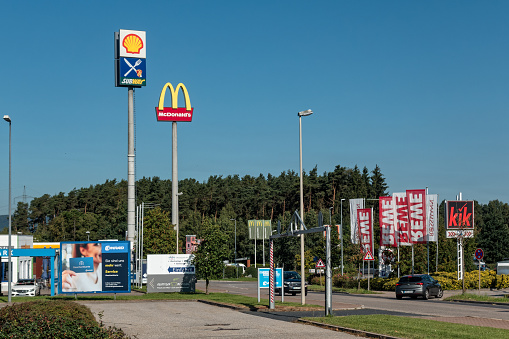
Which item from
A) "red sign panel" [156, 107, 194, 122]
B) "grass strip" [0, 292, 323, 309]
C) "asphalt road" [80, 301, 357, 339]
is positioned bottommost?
"grass strip" [0, 292, 323, 309]

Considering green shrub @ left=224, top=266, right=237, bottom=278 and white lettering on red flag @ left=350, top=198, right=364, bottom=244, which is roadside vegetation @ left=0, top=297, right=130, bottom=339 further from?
green shrub @ left=224, top=266, right=237, bottom=278

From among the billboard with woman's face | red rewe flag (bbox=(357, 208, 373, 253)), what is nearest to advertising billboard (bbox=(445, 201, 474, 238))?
red rewe flag (bbox=(357, 208, 373, 253))

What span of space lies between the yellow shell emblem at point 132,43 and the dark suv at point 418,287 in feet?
150

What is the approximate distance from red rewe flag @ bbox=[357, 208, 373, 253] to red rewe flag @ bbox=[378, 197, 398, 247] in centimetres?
194

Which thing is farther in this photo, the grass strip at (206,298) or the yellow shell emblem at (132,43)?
the yellow shell emblem at (132,43)

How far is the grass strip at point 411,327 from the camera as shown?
642 inches

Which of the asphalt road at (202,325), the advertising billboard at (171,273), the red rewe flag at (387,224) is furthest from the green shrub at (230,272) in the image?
the asphalt road at (202,325)

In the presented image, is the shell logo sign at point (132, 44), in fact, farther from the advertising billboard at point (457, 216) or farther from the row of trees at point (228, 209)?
the advertising billboard at point (457, 216)

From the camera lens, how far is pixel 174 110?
333 feet

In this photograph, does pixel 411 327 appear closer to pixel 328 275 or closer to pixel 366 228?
pixel 328 275

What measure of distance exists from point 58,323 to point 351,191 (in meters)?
106

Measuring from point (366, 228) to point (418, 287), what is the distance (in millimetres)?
12428

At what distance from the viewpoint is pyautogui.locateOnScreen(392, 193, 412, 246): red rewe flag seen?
151ft

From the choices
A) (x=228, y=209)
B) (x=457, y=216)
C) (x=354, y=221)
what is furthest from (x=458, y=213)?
(x=228, y=209)
